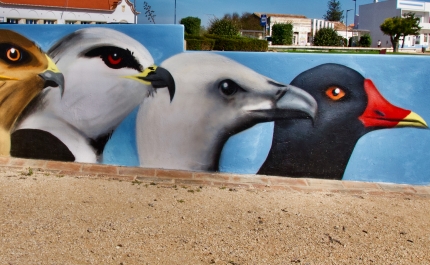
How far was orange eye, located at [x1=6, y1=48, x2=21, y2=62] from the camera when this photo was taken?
634 cm

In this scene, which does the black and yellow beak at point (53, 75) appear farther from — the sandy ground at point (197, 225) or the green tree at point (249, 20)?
the green tree at point (249, 20)

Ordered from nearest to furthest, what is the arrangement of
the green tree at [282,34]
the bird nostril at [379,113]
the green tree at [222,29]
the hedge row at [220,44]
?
1. the bird nostril at [379,113]
2. the hedge row at [220,44]
3. the green tree at [222,29]
4. the green tree at [282,34]

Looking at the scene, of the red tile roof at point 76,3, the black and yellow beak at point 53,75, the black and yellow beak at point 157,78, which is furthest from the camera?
the red tile roof at point 76,3

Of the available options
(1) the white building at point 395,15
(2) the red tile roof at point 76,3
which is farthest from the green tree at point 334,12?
(2) the red tile roof at point 76,3

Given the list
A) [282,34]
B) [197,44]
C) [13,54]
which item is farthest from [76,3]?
[13,54]

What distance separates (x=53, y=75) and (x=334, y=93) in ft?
12.3

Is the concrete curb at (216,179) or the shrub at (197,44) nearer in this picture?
the concrete curb at (216,179)

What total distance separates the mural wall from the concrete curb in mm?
122

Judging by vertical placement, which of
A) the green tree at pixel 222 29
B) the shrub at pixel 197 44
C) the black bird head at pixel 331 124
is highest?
the green tree at pixel 222 29

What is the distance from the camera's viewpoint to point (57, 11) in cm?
4991

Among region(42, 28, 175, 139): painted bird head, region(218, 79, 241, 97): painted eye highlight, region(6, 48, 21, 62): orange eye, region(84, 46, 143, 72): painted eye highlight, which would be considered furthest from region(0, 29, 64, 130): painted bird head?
region(218, 79, 241, 97): painted eye highlight

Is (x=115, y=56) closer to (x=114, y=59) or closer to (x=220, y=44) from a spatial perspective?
(x=114, y=59)

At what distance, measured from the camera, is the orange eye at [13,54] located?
6.34m

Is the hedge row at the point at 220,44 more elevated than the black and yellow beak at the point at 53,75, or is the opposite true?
the hedge row at the point at 220,44
